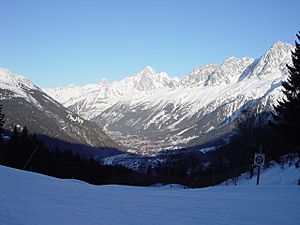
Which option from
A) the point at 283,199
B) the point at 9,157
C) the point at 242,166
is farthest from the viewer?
the point at 242,166

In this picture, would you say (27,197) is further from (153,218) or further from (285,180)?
(285,180)

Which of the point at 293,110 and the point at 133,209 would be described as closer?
the point at 133,209

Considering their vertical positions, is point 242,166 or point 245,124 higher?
point 245,124

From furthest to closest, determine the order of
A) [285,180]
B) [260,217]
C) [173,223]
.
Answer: [285,180] → [260,217] → [173,223]

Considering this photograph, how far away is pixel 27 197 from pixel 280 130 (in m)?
25.9

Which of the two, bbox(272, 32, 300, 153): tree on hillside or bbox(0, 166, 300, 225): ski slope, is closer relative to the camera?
bbox(0, 166, 300, 225): ski slope

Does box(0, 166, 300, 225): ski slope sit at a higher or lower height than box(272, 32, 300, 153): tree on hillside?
lower

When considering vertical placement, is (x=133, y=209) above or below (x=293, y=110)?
below

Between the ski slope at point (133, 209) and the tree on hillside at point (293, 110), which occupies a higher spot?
the tree on hillside at point (293, 110)

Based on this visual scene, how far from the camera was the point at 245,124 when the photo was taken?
320 ft

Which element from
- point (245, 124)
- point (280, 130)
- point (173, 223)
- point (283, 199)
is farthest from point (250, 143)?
point (173, 223)

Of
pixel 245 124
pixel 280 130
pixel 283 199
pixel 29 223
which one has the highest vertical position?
pixel 245 124

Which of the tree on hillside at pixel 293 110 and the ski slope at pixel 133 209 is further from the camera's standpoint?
the tree on hillside at pixel 293 110

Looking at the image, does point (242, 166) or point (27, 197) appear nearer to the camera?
point (27, 197)
